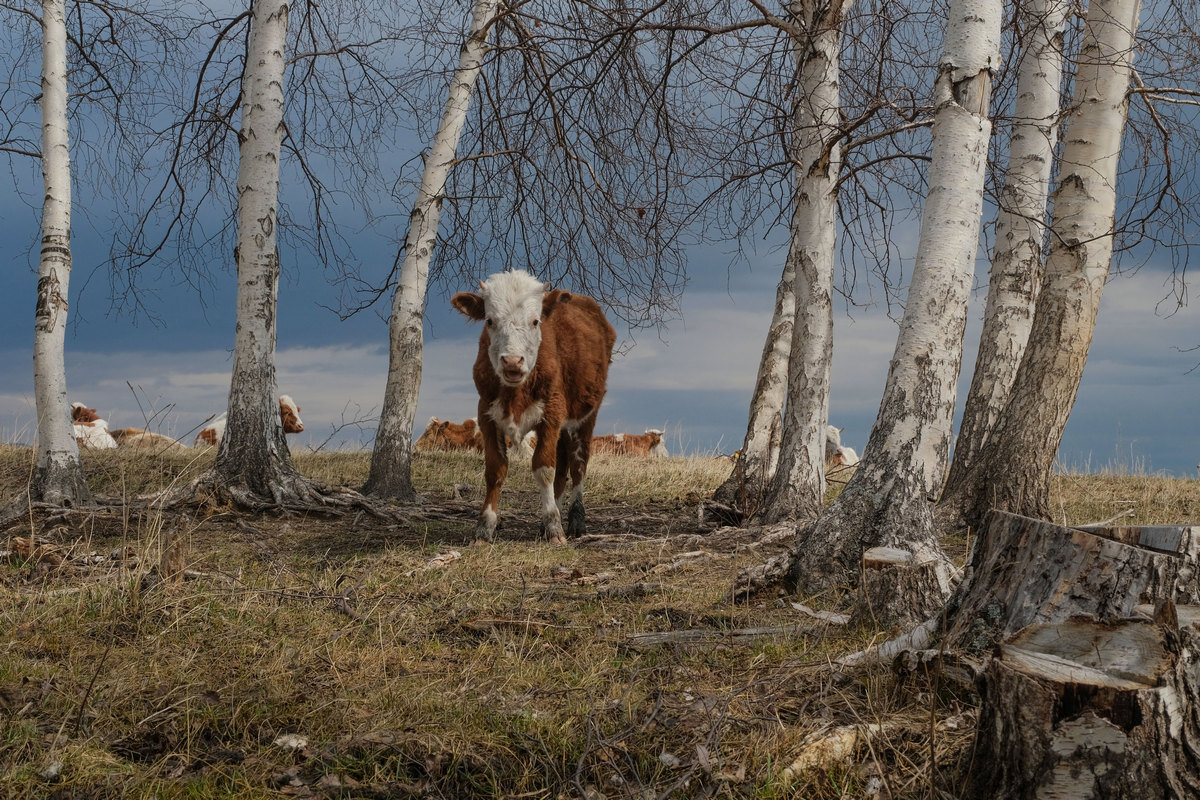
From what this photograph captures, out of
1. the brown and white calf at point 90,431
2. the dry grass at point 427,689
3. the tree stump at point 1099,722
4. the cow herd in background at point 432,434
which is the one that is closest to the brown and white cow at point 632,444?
the cow herd in background at point 432,434

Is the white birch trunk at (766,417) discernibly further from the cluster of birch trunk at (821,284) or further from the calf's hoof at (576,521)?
Answer: the calf's hoof at (576,521)

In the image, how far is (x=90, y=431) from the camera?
1720 cm

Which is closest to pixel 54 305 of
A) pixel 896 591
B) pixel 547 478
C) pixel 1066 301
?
pixel 547 478

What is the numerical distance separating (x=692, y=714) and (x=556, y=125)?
30.4 ft

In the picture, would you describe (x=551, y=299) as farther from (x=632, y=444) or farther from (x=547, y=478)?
(x=632, y=444)

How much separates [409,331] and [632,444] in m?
11.2

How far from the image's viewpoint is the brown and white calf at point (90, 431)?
1549 centimetres

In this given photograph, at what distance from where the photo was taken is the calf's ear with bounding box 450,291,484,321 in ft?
27.0

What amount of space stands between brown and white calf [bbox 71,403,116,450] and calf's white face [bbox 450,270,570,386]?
8616 millimetres

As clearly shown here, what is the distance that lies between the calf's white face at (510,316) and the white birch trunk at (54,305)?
3981 mm

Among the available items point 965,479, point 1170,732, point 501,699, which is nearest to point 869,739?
point 1170,732

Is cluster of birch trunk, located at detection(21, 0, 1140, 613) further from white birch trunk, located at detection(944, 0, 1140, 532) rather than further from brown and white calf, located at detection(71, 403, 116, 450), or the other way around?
brown and white calf, located at detection(71, 403, 116, 450)

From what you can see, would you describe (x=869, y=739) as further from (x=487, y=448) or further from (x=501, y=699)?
(x=487, y=448)

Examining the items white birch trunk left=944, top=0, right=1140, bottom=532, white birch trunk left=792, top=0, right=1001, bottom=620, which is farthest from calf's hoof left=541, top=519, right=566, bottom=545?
white birch trunk left=944, top=0, right=1140, bottom=532
